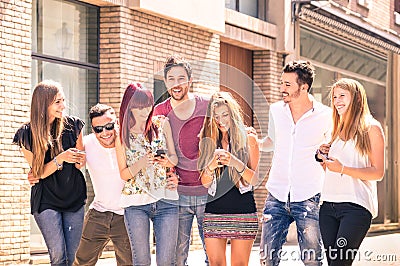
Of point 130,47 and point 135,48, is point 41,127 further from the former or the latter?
→ point 135,48

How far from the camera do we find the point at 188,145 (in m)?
8.16

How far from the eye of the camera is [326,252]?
7773mm

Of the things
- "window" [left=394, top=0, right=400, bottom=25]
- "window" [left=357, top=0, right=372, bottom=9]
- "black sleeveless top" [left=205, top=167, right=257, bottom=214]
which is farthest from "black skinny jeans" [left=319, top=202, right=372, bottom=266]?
"window" [left=394, top=0, right=400, bottom=25]

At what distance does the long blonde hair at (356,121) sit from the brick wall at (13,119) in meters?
5.95

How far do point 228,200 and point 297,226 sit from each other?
2.11 ft

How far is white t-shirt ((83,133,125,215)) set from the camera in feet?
27.0

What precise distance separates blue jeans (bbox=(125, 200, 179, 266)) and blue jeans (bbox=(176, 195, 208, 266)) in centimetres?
21

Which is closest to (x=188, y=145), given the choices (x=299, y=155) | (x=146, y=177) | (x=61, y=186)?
(x=146, y=177)

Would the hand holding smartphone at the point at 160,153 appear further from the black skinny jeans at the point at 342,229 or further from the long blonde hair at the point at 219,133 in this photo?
the black skinny jeans at the point at 342,229

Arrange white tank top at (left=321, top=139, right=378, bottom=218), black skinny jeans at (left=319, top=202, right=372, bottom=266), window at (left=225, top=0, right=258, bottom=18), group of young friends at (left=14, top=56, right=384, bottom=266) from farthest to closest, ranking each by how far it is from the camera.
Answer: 1. window at (left=225, top=0, right=258, bottom=18)
2. group of young friends at (left=14, top=56, right=384, bottom=266)
3. white tank top at (left=321, top=139, right=378, bottom=218)
4. black skinny jeans at (left=319, top=202, right=372, bottom=266)

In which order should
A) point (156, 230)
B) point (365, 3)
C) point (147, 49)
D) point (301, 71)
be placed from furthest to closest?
point (365, 3)
point (147, 49)
point (301, 71)
point (156, 230)

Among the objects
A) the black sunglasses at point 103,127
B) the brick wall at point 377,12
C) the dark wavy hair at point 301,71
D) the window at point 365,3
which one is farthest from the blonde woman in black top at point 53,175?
the window at point 365,3

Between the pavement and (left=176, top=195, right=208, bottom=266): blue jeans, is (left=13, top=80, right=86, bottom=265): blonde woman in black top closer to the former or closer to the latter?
(left=176, top=195, right=208, bottom=266): blue jeans

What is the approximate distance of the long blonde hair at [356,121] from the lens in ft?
25.8
